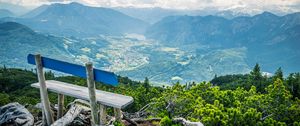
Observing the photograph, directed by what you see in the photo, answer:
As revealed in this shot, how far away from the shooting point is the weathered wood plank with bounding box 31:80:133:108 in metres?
7.93

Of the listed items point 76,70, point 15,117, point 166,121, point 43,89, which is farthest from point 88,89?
point 15,117

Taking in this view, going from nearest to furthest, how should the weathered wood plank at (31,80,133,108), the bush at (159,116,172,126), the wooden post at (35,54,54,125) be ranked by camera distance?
the weathered wood plank at (31,80,133,108)
the wooden post at (35,54,54,125)
the bush at (159,116,172,126)

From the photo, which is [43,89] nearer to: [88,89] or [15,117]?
[15,117]

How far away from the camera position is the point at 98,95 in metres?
8.73

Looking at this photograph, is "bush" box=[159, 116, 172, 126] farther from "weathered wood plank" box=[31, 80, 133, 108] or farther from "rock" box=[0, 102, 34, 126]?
"rock" box=[0, 102, 34, 126]

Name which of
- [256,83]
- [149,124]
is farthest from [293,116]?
[256,83]

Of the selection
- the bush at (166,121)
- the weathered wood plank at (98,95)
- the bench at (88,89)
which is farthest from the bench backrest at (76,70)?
the bush at (166,121)

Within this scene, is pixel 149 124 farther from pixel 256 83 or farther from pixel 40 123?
pixel 256 83

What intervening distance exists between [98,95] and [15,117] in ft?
12.4

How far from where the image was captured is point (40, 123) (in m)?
10.6

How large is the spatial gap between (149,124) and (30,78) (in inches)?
3133

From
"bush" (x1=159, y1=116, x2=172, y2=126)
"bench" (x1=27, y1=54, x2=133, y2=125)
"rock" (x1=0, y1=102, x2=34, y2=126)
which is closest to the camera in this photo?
"bench" (x1=27, y1=54, x2=133, y2=125)

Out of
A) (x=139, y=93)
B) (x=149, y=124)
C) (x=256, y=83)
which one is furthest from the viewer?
(x=256, y=83)

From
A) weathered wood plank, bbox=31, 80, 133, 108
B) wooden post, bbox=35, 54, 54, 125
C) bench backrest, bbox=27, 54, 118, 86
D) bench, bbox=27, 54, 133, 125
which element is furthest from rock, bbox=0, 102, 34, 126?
bench backrest, bbox=27, 54, 118, 86
